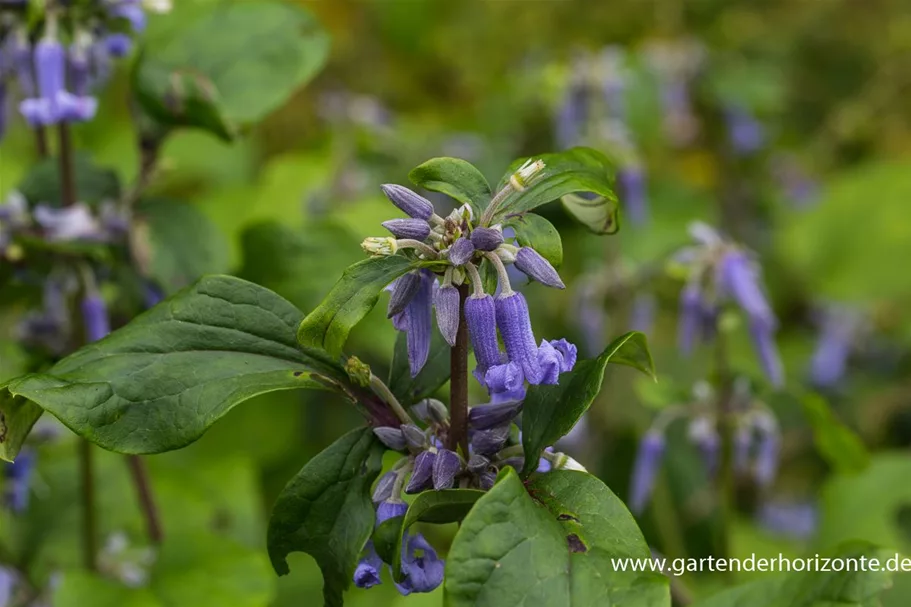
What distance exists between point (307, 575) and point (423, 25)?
8.93ft

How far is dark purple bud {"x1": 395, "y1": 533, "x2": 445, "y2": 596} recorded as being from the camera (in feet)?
3.24

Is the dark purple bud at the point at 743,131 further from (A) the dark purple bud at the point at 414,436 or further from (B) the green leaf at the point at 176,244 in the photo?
(A) the dark purple bud at the point at 414,436

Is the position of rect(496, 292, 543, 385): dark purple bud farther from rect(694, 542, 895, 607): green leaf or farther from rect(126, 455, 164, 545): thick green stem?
rect(126, 455, 164, 545): thick green stem

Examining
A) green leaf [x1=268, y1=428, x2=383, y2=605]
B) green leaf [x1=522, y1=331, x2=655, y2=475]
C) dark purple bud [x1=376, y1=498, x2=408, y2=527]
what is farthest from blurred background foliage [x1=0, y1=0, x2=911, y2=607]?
green leaf [x1=522, y1=331, x2=655, y2=475]

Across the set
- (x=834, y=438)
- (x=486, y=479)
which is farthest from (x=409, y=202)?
(x=834, y=438)

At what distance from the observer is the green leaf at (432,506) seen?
891mm

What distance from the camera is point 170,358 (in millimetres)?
1044

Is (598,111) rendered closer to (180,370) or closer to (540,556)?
(180,370)

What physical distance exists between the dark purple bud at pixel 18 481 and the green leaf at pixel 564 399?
1.12 meters

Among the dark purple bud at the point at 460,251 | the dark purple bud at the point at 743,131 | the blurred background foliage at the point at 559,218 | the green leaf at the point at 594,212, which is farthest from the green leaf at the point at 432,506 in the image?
the dark purple bud at the point at 743,131

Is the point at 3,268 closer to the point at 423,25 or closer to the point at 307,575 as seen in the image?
the point at 307,575

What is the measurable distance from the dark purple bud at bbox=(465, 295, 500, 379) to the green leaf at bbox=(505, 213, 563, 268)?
0.08 meters

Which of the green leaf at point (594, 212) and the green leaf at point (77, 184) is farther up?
the green leaf at point (77, 184)

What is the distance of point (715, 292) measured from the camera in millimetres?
1869
